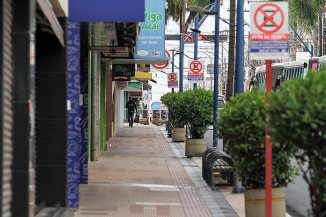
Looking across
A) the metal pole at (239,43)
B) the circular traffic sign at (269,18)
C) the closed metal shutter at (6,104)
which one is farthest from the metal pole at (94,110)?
the closed metal shutter at (6,104)

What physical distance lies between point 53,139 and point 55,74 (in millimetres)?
957

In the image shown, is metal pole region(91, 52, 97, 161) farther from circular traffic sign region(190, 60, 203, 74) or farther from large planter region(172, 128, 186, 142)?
circular traffic sign region(190, 60, 203, 74)

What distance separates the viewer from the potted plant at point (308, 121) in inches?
254

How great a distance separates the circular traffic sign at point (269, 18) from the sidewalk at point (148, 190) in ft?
11.9

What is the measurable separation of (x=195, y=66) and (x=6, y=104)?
26644 millimetres

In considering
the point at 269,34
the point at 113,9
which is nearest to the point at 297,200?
Result: the point at 113,9

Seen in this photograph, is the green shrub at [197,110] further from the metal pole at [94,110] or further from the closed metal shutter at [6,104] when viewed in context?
the closed metal shutter at [6,104]

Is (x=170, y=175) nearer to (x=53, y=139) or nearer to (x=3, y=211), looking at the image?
(x=53, y=139)

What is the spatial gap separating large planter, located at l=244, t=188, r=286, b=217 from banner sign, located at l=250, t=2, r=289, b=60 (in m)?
1.73

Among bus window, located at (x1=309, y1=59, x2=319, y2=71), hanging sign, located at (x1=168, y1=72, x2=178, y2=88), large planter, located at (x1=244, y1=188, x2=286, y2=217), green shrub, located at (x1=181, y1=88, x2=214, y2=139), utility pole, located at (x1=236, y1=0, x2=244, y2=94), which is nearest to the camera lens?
large planter, located at (x1=244, y1=188, x2=286, y2=217)

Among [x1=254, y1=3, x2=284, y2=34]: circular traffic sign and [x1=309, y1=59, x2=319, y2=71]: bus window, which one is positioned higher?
[x1=309, y1=59, x2=319, y2=71]: bus window

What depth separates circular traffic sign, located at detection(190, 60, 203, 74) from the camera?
3309 centimetres

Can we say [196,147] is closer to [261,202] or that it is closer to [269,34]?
[261,202]

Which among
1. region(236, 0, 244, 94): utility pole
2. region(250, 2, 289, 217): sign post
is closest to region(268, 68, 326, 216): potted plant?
region(250, 2, 289, 217): sign post
